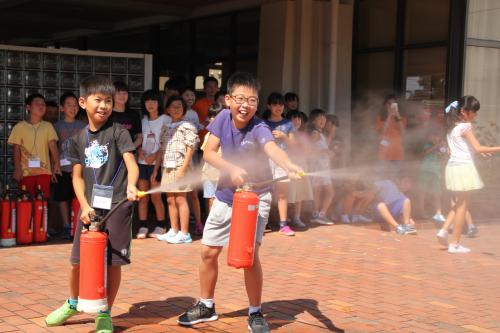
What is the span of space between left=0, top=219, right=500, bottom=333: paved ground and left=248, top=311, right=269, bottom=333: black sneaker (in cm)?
18

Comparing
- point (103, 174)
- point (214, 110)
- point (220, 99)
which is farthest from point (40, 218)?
point (103, 174)

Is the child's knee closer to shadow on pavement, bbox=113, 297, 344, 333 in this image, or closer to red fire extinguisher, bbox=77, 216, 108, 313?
shadow on pavement, bbox=113, 297, 344, 333

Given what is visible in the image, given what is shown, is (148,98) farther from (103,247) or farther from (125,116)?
(103,247)

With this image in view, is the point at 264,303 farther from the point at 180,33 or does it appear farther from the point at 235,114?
the point at 180,33

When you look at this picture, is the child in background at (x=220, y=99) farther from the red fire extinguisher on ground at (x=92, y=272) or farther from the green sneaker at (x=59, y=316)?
the red fire extinguisher on ground at (x=92, y=272)

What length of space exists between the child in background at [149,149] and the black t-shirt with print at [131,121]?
13cm

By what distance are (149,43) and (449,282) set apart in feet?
34.6

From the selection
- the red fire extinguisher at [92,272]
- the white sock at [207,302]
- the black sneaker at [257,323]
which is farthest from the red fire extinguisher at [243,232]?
the red fire extinguisher at [92,272]

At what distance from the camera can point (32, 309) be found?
17.5ft

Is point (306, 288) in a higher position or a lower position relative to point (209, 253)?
lower

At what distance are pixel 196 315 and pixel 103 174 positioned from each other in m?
1.26

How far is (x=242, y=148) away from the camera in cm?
495

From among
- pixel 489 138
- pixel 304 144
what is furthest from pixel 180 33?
pixel 489 138

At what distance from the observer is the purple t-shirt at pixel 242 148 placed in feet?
16.2
